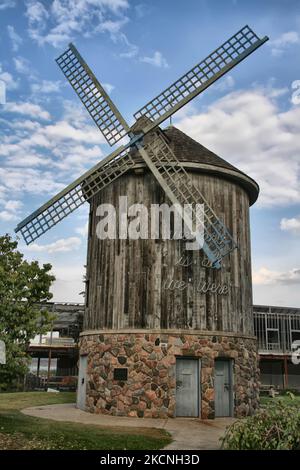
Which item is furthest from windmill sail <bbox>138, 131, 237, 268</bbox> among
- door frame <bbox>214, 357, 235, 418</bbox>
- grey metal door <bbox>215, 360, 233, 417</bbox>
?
grey metal door <bbox>215, 360, 233, 417</bbox>

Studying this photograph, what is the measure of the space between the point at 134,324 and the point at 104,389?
7.77 ft

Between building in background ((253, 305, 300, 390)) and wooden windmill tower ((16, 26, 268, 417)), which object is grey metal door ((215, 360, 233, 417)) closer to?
wooden windmill tower ((16, 26, 268, 417))

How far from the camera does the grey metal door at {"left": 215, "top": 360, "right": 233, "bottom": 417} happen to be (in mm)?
16125

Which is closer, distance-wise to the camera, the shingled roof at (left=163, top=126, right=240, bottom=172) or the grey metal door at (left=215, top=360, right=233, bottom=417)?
the grey metal door at (left=215, top=360, right=233, bottom=417)

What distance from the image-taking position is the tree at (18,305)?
40.9 ft

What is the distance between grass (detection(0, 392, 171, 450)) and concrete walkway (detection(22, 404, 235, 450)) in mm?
494

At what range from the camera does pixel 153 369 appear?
51.4 feet

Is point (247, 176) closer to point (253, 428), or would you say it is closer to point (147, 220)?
point (147, 220)

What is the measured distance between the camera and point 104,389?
16266mm

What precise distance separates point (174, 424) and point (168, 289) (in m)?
4.35

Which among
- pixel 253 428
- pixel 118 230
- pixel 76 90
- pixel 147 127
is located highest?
pixel 76 90

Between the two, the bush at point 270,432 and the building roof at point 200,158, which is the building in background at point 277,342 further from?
the bush at point 270,432
